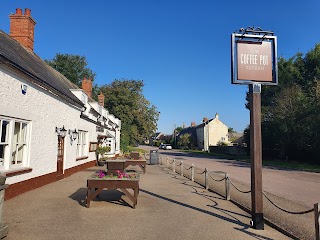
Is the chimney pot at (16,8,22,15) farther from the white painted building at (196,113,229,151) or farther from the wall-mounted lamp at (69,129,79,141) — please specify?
the white painted building at (196,113,229,151)

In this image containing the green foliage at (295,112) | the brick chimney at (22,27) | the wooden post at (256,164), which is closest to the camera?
the wooden post at (256,164)

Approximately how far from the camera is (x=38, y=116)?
1066 centimetres

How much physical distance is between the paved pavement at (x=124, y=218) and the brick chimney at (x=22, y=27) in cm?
951

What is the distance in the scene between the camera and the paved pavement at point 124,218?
5.76 metres

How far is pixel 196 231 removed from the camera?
6.07m

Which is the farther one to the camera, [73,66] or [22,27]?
[73,66]

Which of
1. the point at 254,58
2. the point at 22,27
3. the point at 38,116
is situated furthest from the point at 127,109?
the point at 254,58

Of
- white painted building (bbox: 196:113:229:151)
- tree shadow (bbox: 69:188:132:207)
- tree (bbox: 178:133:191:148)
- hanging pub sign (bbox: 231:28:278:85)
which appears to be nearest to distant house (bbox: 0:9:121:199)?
tree shadow (bbox: 69:188:132:207)

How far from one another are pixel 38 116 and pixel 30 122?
23.9 inches

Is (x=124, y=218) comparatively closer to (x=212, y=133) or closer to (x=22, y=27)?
(x=22, y=27)

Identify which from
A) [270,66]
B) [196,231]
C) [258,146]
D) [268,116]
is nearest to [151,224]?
[196,231]

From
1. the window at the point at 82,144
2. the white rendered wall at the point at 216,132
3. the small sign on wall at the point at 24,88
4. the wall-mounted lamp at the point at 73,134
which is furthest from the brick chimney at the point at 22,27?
the white rendered wall at the point at 216,132

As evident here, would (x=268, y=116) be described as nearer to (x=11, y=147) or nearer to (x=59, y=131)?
(x=59, y=131)

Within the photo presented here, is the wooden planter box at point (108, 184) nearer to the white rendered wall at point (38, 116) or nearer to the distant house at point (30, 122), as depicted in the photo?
the distant house at point (30, 122)
